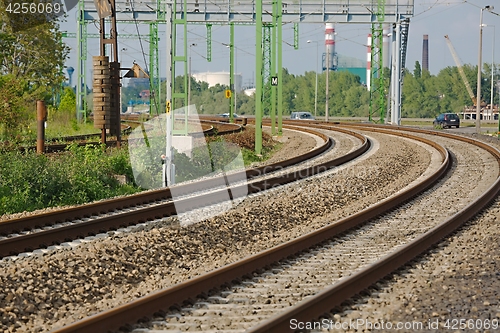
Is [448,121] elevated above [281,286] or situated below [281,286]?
above

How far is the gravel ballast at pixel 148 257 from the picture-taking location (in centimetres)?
806

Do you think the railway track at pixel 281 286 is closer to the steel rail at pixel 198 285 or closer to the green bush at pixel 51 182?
the steel rail at pixel 198 285

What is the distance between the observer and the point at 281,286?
863cm

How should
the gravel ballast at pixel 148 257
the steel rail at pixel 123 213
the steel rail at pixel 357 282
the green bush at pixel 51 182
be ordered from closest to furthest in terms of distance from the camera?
the steel rail at pixel 357 282 → the gravel ballast at pixel 148 257 → the steel rail at pixel 123 213 → the green bush at pixel 51 182

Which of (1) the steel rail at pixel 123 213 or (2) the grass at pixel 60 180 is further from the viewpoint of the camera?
(2) the grass at pixel 60 180

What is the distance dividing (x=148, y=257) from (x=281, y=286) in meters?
2.37

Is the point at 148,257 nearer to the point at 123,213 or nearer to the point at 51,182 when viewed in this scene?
the point at 123,213

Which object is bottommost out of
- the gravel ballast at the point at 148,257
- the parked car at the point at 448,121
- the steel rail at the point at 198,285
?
the gravel ballast at the point at 148,257

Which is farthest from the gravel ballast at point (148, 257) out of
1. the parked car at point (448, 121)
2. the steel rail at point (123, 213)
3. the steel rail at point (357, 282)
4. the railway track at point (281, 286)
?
the parked car at point (448, 121)

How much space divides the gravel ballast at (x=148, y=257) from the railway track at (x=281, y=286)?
0.68m

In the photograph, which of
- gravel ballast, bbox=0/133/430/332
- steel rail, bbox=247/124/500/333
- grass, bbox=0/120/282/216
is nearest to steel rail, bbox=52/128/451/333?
gravel ballast, bbox=0/133/430/332

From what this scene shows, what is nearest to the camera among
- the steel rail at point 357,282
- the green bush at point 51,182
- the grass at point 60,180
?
the steel rail at point 357,282

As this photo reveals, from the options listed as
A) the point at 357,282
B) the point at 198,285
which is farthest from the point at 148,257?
the point at 357,282

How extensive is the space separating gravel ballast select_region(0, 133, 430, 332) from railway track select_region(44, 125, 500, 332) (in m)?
0.68
